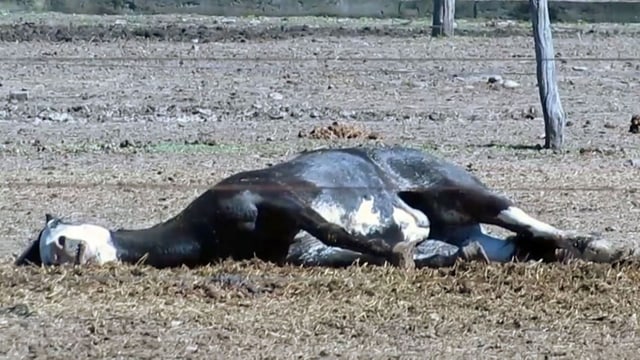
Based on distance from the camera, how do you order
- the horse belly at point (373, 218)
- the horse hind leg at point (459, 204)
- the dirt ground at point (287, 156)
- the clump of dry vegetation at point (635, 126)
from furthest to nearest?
the clump of dry vegetation at point (635, 126) < the horse hind leg at point (459, 204) < the horse belly at point (373, 218) < the dirt ground at point (287, 156)

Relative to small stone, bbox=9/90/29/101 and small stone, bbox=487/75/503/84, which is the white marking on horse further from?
small stone, bbox=487/75/503/84

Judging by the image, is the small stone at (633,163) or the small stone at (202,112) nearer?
the small stone at (633,163)

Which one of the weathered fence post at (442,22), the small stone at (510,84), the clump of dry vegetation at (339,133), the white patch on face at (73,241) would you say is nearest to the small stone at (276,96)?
the clump of dry vegetation at (339,133)

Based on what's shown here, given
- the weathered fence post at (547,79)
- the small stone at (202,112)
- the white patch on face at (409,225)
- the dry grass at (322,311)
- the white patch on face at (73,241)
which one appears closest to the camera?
the dry grass at (322,311)

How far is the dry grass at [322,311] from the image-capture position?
20.6 ft

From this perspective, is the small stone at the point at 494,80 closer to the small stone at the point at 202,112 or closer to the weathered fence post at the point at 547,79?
the small stone at the point at 202,112

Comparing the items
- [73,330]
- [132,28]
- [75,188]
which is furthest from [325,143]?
[132,28]

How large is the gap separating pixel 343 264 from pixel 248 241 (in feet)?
1.68

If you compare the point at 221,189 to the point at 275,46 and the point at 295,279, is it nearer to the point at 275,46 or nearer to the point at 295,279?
the point at 295,279

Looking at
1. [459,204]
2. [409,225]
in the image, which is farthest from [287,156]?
[409,225]

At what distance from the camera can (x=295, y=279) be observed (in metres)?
7.33

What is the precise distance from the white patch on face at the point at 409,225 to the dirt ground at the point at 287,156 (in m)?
0.35

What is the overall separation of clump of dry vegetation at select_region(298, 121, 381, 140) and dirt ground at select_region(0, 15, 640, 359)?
73 millimetres

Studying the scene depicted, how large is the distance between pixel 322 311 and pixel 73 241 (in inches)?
52.9
